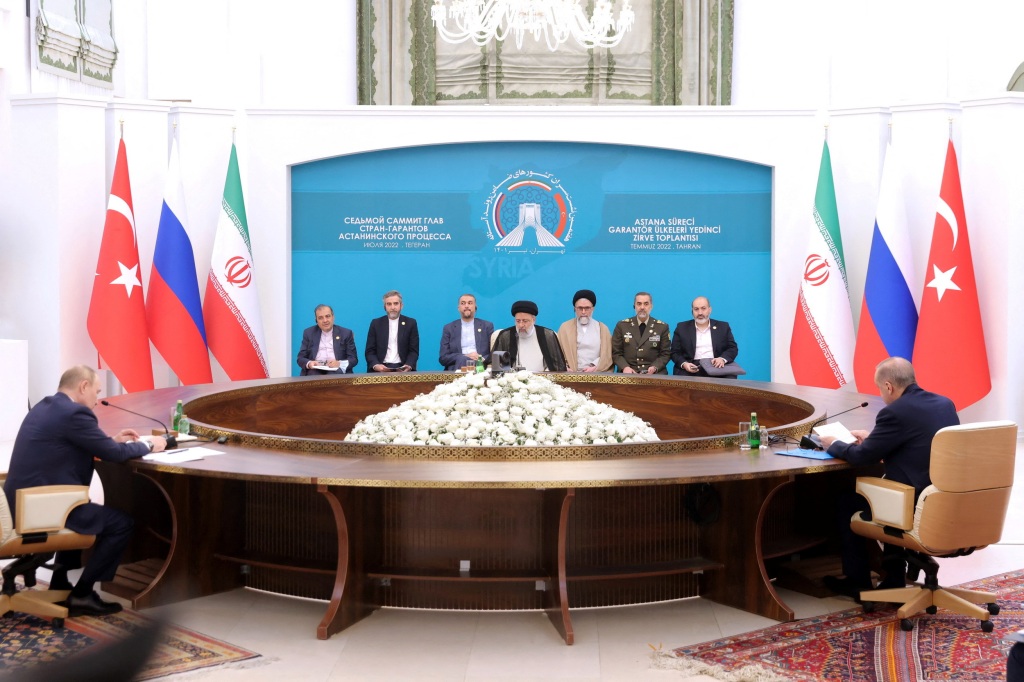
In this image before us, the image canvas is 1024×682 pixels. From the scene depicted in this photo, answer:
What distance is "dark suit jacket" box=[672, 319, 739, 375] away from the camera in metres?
8.02

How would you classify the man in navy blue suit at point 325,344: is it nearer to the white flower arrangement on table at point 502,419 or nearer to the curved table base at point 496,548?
the white flower arrangement on table at point 502,419

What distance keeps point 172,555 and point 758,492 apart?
2325mm

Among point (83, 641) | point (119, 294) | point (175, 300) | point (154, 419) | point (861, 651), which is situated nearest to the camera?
point (83, 641)

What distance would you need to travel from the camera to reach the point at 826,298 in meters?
8.43

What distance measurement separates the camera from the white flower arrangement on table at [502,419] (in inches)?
184

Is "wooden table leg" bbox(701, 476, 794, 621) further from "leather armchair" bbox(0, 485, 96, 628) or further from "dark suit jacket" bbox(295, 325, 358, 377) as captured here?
"dark suit jacket" bbox(295, 325, 358, 377)

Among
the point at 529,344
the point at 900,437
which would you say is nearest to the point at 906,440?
the point at 900,437

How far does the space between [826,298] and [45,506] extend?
6.07 meters

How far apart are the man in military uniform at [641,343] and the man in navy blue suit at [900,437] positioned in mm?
3521

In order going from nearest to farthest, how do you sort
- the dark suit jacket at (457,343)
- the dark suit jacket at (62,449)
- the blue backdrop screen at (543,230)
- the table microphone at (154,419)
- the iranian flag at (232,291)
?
the dark suit jacket at (62,449), the table microphone at (154,419), the dark suit jacket at (457,343), the iranian flag at (232,291), the blue backdrop screen at (543,230)

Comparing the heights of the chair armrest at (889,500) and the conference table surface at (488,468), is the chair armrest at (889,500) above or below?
below

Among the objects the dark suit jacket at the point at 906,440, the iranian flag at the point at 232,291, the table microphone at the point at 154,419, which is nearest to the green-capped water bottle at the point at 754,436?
the dark suit jacket at the point at 906,440

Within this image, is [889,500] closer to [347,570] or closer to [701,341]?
[347,570]

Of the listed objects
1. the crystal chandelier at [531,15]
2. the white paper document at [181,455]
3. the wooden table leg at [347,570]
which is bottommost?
the wooden table leg at [347,570]
